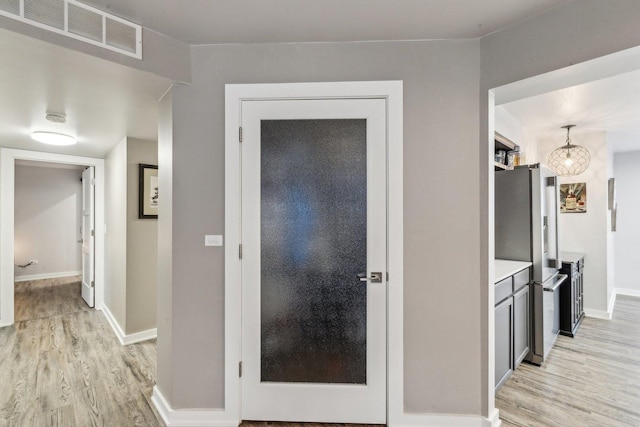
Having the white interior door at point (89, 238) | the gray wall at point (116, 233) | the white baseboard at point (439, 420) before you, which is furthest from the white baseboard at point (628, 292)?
the white interior door at point (89, 238)

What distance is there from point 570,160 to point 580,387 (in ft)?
9.00

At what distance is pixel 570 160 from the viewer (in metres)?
3.67

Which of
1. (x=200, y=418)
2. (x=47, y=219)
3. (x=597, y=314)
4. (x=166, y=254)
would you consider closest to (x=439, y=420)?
(x=200, y=418)

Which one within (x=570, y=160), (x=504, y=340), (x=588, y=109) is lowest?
(x=504, y=340)

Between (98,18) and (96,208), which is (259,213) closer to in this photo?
(98,18)

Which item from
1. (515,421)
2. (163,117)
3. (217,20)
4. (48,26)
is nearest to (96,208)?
(163,117)

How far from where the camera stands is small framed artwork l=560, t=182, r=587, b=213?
3.91 m

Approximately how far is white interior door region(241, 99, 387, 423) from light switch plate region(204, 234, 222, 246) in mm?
162

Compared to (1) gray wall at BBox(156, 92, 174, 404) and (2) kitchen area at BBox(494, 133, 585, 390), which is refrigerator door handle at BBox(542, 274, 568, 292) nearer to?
(2) kitchen area at BBox(494, 133, 585, 390)

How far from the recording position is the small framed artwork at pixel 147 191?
3.17m

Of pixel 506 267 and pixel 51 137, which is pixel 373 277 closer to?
pixel 506 267

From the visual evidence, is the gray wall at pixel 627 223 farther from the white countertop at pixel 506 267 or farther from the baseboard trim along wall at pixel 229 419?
the baseboard trim along wall at pixel 229 419

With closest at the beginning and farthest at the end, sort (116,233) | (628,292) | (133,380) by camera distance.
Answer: (133,380)
(116,233)
(628,292)

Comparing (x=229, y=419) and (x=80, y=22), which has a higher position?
(x=80, y=22)
